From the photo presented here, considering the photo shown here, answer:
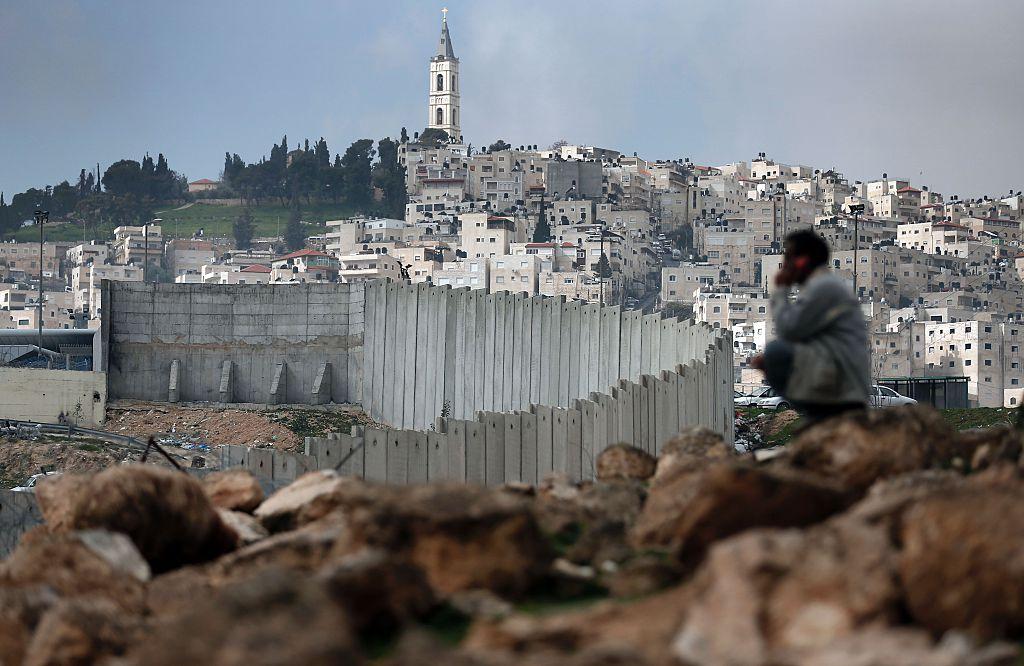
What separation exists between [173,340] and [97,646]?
30.5m

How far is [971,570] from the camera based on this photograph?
16.3ft

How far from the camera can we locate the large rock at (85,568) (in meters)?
6.22

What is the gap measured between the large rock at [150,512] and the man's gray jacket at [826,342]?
2499mm

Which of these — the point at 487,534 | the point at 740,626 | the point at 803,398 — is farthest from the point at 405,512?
the point at 803,398

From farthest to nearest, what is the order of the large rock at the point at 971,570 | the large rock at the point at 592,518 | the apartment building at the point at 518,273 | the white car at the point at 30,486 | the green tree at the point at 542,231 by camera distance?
1. the green tree at the point at 542,231
2. the apartment building at the point at 518,273
3. the white car at the point at 30,486
4. the large rock at the point at 592,518
5. the large rock at the point at 971,570

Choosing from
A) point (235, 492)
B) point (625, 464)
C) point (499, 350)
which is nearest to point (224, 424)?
point (499, 350)

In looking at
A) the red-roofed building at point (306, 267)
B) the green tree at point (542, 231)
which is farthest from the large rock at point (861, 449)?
the green tree at point (542, 231)

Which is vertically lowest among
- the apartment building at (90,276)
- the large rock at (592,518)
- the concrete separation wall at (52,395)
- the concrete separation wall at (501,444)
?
the concrete separation wall at (52,395)

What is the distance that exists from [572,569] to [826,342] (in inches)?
73.9

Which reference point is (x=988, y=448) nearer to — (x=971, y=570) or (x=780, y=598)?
(x=971, y=570)

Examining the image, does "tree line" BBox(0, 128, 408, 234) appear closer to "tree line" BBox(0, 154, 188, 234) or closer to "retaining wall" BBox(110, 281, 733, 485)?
"tree line" BBox(0, 154, 188, 234)

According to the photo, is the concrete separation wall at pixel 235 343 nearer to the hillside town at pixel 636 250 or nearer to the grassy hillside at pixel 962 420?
the grassy hillside at pixel 962 420

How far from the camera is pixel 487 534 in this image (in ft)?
18.8

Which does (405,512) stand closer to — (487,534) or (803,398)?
(487,534)
